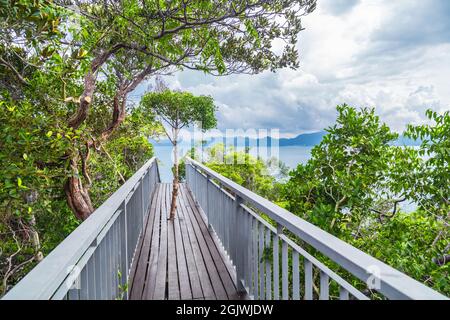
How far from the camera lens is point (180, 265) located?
10.9 feet

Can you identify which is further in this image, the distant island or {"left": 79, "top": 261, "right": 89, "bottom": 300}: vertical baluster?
the distant island

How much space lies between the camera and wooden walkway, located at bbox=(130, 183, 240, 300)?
8.93 feet

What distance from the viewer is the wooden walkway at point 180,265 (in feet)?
8.93

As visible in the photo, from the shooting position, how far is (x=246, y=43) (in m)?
5.25

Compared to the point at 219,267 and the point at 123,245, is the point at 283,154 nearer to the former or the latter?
the point at 219,267

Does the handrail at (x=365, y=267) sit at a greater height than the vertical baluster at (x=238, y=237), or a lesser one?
greater

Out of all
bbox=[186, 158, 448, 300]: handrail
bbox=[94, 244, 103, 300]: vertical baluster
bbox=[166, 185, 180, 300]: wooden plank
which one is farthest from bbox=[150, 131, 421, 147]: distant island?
bbox=[94, 244, 103, 300]: vertical baluster

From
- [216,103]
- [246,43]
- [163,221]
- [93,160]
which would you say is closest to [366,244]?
[163,221]

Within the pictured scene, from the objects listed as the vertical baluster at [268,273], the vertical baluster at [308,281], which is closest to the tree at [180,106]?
the vertical baluster at [268,273]

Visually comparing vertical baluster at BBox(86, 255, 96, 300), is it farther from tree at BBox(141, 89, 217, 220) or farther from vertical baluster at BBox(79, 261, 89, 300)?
tree at BBox(141, 89, 217, 220)

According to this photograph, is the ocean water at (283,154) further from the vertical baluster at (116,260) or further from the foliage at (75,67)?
the vertical baluster at (116,260)

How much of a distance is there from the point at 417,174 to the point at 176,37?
16.2 feet

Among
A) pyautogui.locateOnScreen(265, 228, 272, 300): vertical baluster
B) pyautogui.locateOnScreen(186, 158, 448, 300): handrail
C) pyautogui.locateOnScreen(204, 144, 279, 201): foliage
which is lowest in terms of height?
pyautogui.locateOnScreen(204, 144, 279, 201): foliage
